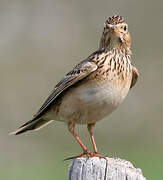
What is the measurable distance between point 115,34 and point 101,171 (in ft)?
9.14

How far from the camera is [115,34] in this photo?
8.51m

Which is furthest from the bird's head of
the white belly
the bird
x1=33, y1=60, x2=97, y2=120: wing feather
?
the white belly

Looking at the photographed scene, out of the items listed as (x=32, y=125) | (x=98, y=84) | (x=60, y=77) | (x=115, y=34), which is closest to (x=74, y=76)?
(x=98, y=84)

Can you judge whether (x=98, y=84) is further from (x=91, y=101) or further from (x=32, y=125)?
(x=32, y=125)

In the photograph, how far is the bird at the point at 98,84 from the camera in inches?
325

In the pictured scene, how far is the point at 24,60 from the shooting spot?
1994cm

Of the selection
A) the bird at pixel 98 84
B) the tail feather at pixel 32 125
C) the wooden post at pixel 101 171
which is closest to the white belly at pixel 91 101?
the bird at pixel 98 84

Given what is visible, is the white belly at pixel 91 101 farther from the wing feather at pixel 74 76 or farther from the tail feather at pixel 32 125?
the tail feather at pixel 32 125

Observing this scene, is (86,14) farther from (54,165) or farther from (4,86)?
(54,165)

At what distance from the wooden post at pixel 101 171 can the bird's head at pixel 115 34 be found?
2.50 metres

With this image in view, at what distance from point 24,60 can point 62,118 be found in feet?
37.0

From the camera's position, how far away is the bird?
8.27m

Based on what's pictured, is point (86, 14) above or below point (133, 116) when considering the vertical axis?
above

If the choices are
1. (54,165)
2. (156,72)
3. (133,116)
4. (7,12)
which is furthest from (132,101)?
(7,12)
